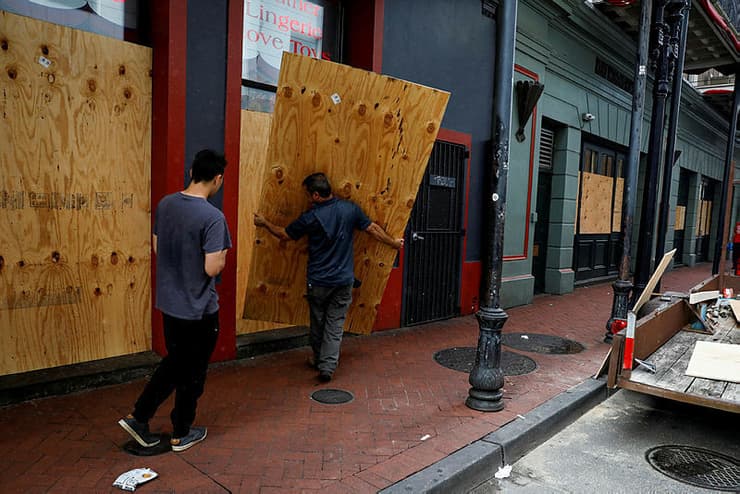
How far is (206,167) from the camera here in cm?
330

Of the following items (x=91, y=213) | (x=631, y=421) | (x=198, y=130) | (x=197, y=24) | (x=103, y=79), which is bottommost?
(x=631, y=421)

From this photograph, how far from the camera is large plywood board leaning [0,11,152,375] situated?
412 centimetres

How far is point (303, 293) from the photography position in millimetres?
5301

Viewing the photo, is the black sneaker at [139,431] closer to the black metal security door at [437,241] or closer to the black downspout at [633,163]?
the black metal security door at [437,241]

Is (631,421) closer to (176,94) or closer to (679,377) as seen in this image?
(679,377)

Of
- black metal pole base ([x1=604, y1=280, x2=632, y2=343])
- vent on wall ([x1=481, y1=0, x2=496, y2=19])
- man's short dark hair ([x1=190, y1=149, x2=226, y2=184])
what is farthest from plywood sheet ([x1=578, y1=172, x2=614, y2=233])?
man's short dark hair ([x1=190, y1=149, x2=226, y2=184])

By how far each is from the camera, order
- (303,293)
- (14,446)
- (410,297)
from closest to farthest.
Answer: (14,446) → (303,293) → (410,297)

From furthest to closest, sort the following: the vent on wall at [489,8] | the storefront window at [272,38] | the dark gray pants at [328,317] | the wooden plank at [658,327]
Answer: the vent on wall at [489,8], the storefront window at [272,38], the dark gray pants at [328,317], the wooden plank at [658,327]

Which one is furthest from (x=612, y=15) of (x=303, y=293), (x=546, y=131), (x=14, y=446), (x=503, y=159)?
(x=14, y=446)

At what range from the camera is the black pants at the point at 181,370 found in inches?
131

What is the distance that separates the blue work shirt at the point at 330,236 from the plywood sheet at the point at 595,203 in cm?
826

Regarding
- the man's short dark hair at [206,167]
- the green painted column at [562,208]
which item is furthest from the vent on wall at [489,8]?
the man's short dark hair at [206,167]

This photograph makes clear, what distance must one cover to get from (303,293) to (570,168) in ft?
24.5

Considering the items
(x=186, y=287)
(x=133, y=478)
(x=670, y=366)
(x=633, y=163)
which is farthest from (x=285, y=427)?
(x=633, y=163)
